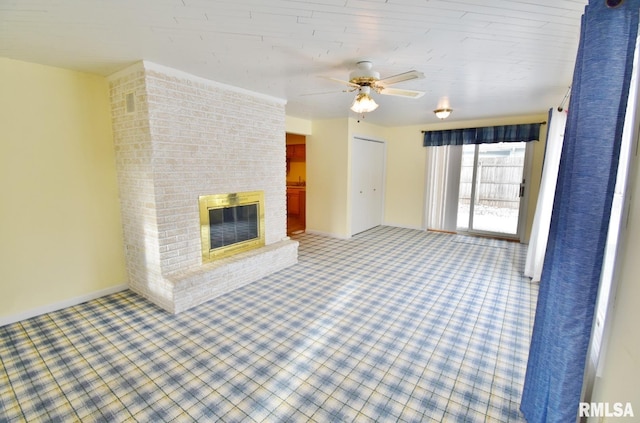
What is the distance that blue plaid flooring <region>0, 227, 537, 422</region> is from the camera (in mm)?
1702

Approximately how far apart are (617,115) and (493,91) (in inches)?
106

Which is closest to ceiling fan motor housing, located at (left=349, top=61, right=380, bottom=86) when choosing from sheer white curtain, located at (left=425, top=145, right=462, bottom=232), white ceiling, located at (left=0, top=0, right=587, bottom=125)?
white ceiling, located at (left=0, top=0, right=587, bottom=125)

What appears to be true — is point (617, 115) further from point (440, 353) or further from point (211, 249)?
point (211, 249)

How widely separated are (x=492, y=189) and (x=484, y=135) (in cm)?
106

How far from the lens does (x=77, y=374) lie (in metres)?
1.94

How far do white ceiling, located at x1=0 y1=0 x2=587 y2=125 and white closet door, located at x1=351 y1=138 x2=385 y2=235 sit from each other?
2.57 m

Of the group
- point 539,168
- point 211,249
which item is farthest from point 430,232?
point 211,249

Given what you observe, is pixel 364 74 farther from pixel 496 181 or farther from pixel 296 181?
pixel 296 181

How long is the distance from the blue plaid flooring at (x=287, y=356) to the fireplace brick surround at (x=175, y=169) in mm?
264

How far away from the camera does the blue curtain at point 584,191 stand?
3.56ft

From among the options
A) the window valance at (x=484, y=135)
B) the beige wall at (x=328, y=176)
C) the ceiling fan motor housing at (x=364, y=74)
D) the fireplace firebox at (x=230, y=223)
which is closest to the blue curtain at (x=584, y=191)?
the ceiling fan motor housing at (x=364, y=74)

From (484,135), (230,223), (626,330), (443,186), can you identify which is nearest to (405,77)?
(626,330)

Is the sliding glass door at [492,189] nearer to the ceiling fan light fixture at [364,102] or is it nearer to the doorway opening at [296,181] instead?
the doorway opening at [296,181]

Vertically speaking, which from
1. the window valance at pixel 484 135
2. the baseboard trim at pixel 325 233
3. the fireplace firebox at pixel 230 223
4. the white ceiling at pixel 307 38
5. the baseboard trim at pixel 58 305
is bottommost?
the baseboard trim at pixel 58 305
